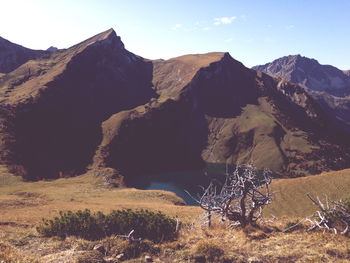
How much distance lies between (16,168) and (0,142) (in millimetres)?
24600

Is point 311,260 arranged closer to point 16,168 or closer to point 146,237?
point 146,237

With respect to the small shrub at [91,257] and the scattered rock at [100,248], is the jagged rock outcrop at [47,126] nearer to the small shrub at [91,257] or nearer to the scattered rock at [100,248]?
the scattered rock at [100,248]

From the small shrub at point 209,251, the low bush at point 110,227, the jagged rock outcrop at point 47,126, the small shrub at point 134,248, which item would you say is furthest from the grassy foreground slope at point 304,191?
the jagged rock outcrop at point 47,126

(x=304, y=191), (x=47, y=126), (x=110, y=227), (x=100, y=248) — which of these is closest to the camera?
(x=100, y=248)

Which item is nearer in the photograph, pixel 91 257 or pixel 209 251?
pixel 91 257

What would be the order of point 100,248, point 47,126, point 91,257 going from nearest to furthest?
point 91,257
point 100,248
point 47,126

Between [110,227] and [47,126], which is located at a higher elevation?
[47,126]

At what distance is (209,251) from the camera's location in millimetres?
12250

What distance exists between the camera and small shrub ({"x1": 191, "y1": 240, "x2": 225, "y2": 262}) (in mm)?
11974

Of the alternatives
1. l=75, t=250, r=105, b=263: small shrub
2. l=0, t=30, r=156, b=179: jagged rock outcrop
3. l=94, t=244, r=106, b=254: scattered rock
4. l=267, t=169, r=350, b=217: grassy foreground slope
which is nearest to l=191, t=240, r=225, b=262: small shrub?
l=75, t=250, r=105, b=263: small shrub

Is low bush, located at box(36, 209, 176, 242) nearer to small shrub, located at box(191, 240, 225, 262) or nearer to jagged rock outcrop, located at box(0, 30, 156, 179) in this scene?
small shrub, located at box(191, 240, 225, 262)

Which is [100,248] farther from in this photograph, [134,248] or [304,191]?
[304,191]

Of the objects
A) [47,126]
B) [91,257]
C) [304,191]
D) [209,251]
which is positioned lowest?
[304,191]

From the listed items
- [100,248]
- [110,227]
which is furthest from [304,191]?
[100,248]
